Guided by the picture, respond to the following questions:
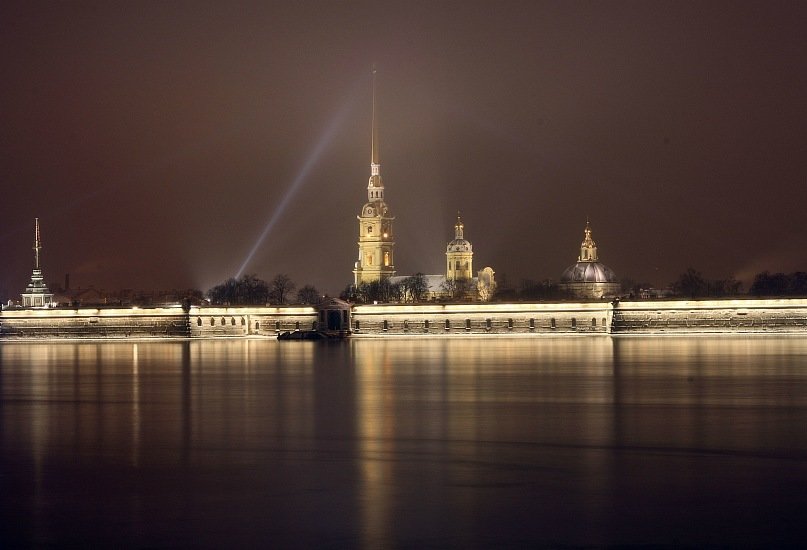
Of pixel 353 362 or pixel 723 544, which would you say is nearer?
pixel 723 544

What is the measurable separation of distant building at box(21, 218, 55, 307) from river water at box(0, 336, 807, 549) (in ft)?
257

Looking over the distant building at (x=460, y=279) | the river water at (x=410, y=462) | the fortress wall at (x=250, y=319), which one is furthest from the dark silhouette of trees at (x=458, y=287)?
the river water at (x=410, y=462)

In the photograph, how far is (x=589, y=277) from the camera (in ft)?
440

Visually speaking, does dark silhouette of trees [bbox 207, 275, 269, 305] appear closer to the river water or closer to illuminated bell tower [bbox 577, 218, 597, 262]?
illuminated bell tower [bbox 577, 218, 597, 262]

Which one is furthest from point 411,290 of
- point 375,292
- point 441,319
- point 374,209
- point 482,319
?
point 482,319

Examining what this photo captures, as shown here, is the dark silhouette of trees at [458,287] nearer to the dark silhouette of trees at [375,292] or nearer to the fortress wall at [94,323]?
the dark silhouette of trees at [375,292]

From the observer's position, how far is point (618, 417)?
93.0 ft

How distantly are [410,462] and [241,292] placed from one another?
11561cm

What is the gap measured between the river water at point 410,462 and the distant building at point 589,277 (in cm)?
9158

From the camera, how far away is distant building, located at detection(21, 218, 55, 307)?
118m

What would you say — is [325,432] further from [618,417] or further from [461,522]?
[461,522]

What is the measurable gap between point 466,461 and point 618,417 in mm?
7391

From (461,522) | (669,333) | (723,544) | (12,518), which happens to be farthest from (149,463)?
(669,333)

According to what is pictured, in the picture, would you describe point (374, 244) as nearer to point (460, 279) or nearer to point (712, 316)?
point (460, 279)
